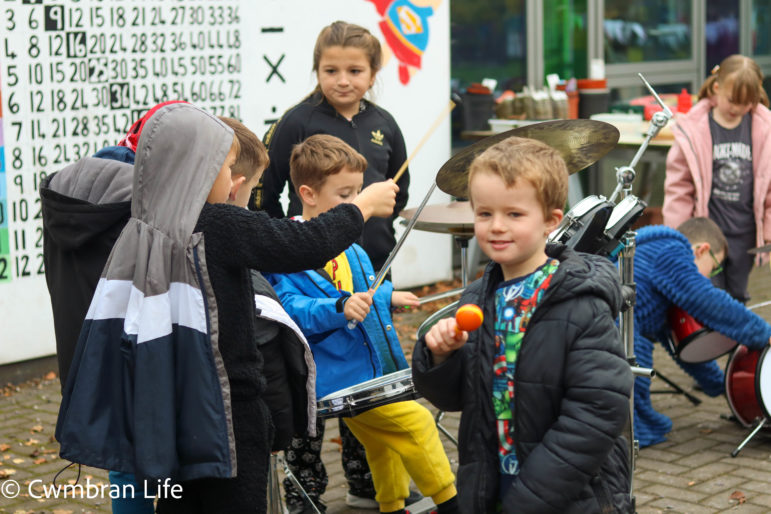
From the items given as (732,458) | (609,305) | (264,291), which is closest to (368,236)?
(264,291)

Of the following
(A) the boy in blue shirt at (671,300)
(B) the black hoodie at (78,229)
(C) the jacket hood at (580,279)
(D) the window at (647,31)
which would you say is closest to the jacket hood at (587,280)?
(C) the jacket hood at (580,279)

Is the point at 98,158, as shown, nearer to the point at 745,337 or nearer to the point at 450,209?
the point at 450,209

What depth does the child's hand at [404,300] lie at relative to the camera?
3.63 m

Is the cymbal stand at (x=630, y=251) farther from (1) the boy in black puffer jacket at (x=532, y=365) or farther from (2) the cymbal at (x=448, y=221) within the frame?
(2) the cymbal at (x=448, y=221)

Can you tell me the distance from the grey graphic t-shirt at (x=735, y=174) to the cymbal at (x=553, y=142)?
10.4 feet

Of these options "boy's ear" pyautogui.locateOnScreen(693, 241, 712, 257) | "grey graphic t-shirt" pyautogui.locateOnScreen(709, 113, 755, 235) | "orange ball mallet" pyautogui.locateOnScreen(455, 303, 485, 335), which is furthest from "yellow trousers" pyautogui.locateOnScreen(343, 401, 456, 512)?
"grey graphic t-shirt" pyautogui.locateOnScreen(709, 113, 755, 235)

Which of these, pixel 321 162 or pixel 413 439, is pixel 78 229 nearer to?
pixel 321 162

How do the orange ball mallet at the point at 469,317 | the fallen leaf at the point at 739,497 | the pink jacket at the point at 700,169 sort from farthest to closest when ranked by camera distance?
the pink jacket at the point at 700,169
the fallen leaf at the point at 739,497
the orange ball mallet at the point at 469,317

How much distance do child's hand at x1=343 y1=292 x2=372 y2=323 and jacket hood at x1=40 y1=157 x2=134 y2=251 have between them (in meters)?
0.74

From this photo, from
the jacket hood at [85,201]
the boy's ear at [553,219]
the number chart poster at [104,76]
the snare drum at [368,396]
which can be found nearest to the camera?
the boy's ear at [553,219]

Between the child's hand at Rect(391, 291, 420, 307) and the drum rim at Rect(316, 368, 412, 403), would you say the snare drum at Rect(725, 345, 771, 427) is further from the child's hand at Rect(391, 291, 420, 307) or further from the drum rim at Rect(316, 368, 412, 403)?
the drum rim at Rect(316, 368, 412, 403)

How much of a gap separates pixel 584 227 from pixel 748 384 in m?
2.18

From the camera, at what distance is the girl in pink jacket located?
6.30m

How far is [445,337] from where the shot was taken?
8.41ft
